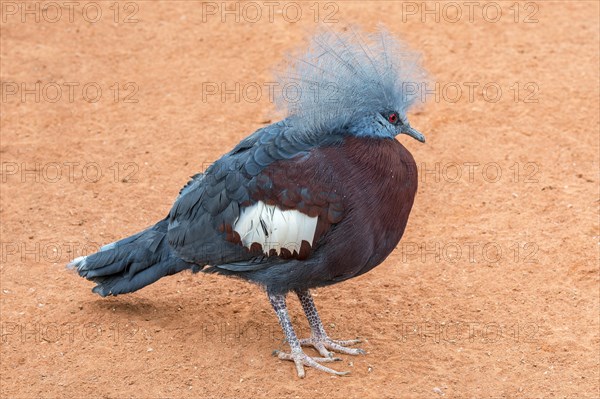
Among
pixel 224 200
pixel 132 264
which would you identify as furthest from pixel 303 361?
pixel 132 264

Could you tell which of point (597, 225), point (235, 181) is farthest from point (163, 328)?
point (597, 225)

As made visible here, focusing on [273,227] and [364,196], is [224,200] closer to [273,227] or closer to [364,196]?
[273,227]

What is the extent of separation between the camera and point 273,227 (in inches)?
221

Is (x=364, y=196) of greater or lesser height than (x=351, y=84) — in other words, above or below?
below

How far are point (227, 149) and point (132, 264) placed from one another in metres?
2.62

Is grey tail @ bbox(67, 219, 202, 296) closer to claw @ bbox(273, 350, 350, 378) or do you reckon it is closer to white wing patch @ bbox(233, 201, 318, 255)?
white wing patch @ bbox(233, 201, 318, 255)

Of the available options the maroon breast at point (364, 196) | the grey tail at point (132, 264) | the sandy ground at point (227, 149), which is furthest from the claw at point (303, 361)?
the grey tail at point (132, 264)

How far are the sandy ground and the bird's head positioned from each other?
1.68m

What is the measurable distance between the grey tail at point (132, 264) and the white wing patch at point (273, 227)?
596 mm

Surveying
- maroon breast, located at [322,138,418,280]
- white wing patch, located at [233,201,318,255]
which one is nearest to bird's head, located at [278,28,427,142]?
maroon breast, located at [322,138,418,280]

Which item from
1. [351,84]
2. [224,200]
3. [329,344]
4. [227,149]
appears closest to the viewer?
[351,84]

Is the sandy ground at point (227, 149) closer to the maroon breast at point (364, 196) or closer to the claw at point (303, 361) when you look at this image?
the claw at point (303, 361)

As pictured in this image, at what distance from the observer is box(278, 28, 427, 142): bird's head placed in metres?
5.45

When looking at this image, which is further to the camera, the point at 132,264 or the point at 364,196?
the point at 132,264
